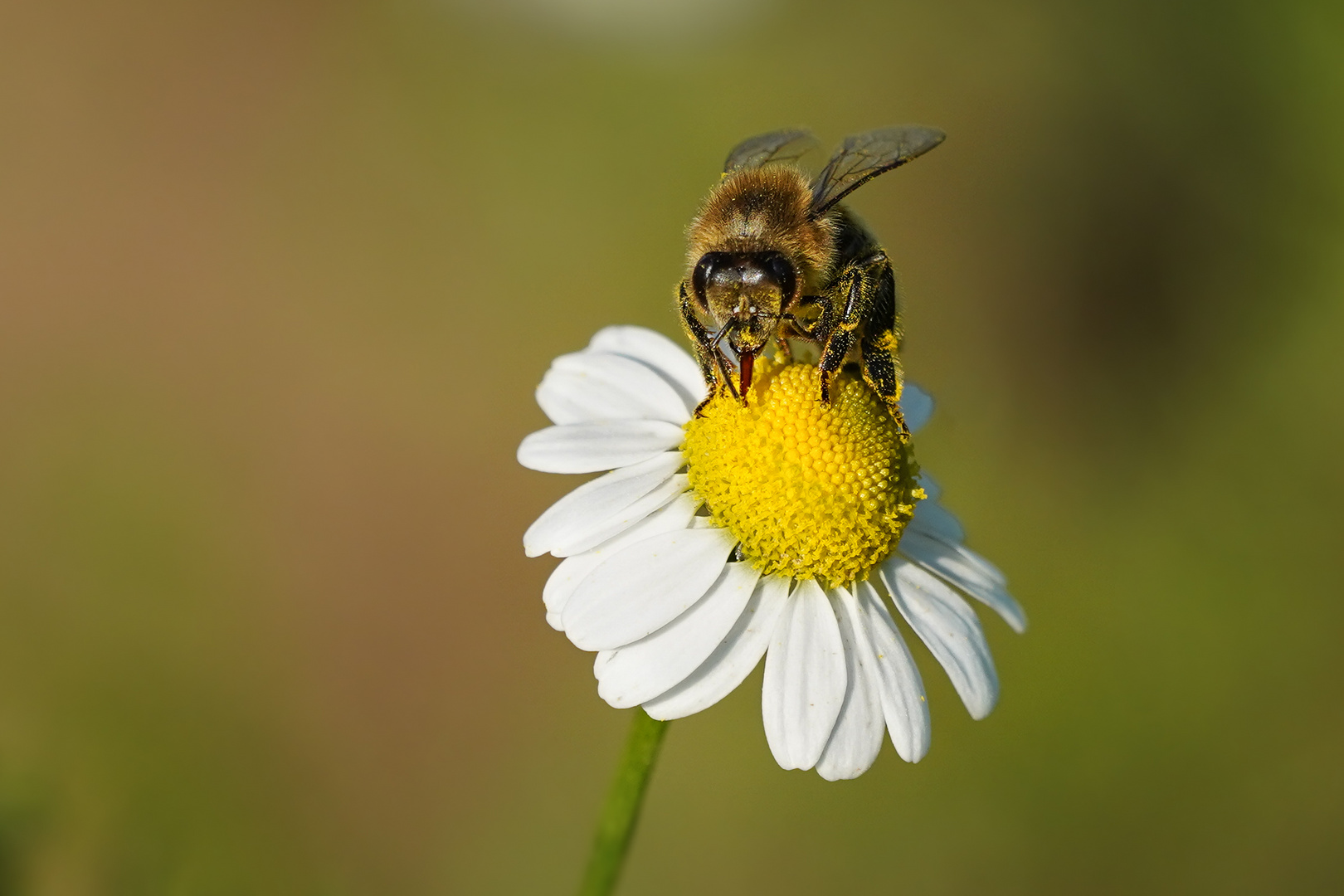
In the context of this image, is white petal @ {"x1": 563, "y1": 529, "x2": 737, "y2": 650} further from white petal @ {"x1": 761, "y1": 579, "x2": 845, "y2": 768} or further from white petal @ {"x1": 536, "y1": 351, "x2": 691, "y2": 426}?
white petal @ {"x1": 536, "y1": 351, "x2": 691, "y2": 426}

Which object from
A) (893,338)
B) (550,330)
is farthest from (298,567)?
(893,338)

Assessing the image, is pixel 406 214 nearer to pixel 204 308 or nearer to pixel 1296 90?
pixel 204 308

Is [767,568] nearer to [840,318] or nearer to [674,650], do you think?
[674,650]

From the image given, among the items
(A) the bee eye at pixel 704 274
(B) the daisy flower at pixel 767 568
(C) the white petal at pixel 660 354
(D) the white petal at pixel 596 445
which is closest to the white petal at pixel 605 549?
(B) the daisy flower at pixel 767 568

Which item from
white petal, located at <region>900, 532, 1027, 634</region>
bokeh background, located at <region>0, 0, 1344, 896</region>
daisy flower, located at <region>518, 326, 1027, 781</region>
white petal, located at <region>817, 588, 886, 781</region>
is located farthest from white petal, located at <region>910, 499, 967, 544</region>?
bokeh background, located at <region>0, 0, 1344, 896</region>

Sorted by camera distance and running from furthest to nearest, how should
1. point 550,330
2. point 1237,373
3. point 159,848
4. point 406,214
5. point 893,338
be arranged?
point 406,214 < point 550,330 < point 1237,373 < point 159,848 < point 893,338

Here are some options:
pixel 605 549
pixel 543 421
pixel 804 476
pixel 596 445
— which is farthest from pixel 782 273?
pixel 543 421

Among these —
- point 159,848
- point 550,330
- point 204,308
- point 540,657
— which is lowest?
point 159,848
